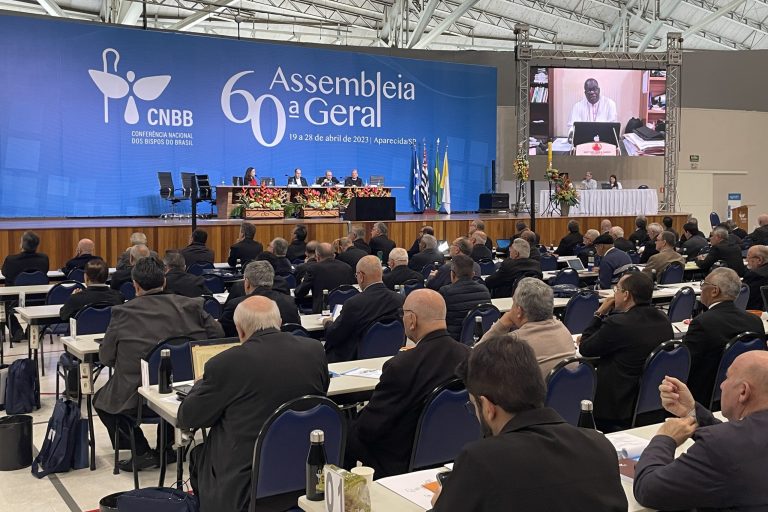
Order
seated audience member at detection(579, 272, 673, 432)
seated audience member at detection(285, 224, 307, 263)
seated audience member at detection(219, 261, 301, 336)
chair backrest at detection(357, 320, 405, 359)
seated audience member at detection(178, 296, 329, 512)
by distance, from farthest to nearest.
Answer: seated audience member at detection(285, 224, 307, 263)
seated audience member at detection(219, 261, 301, 336)
chair backrest at detection(357, 320, 405, 359)
seated audience member at detection(579, 272, 673, 432)
seated audience member at detection(178, 296, 329, 512)

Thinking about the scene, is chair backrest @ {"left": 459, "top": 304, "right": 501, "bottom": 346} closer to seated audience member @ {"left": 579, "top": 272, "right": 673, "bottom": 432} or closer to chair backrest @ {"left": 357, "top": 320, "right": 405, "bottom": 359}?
chair backrest @ {"left": 357, "top": 320, "right": 405, "bottom": 359}

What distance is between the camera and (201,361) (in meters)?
4.16

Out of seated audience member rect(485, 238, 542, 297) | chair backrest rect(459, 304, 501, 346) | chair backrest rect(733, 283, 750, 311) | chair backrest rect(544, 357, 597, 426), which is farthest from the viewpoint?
seated audience member rect(485, 238, 542, 297)

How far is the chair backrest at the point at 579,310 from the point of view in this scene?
7.28 m

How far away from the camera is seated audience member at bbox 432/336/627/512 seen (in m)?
2.02

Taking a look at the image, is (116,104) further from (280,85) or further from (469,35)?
(469,35)

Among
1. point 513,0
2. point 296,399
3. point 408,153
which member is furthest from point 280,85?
point 296,399

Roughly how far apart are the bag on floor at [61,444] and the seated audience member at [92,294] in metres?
1.23

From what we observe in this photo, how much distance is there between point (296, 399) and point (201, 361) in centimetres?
99

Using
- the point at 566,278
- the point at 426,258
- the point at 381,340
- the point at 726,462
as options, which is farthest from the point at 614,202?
the point at 726,462

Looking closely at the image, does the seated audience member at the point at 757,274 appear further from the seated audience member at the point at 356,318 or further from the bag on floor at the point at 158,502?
the bag on floor at the point at 158,502

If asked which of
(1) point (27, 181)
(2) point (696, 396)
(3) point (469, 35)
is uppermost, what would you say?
(3) point (469, 35)

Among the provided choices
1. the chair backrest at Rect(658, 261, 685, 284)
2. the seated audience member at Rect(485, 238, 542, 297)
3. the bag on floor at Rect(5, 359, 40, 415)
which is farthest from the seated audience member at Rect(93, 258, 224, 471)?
the chair backrest at Rect(658, 261, 685, 284)

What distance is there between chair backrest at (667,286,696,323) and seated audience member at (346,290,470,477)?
4256 millimetres
